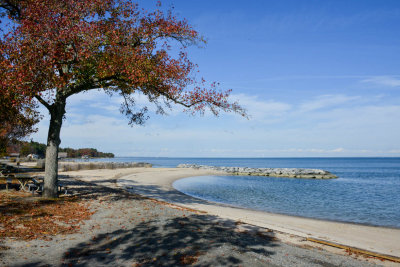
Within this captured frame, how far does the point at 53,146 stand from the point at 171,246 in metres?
9.89

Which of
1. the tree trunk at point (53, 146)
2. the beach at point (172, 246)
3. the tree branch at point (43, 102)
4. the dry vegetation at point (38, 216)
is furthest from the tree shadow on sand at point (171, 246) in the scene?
the tree branch at point (43, 102)

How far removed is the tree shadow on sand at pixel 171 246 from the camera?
7398 mm

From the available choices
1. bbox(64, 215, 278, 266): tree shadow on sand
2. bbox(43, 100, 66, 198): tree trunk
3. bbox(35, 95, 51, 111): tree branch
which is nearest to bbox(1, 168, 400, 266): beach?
bbox(64, 215, 278, 266): tree shadow on sand

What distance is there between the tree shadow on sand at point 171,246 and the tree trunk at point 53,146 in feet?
23.8

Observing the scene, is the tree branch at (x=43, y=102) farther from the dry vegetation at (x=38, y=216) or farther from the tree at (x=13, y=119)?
the dry vegetation at (x=38, y=216)

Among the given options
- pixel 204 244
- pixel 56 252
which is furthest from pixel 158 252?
pixel 56 252

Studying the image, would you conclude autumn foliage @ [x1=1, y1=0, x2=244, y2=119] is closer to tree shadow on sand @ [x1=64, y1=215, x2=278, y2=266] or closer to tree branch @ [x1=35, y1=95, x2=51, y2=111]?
tree branch @ [x1=35, y1=95, x2=51, y2=111]

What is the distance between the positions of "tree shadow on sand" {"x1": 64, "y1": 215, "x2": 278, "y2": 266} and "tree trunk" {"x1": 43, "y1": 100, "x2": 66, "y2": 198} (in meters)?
7.24

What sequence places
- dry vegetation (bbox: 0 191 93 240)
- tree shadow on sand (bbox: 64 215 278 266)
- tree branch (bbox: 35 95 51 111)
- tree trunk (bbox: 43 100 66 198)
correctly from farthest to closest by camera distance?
tree trunk (bbox: 43 100 66 198) < tree branch (bbox: 35 95 51 111) < dry vegetation (bbox: 0 191 93 240) < tree shadow on sand (bbox: 64 215 278 266)

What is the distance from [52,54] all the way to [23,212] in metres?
6.91

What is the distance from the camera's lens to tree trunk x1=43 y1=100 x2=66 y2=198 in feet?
48.6

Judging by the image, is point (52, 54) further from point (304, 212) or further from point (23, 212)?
point (304, 212)

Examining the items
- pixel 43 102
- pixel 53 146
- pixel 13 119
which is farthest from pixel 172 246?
pixel 13 119

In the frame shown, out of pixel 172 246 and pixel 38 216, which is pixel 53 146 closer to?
pixel 38 216
